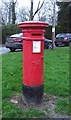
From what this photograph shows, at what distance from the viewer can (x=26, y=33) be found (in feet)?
11.3

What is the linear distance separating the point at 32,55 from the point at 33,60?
0.29 feet

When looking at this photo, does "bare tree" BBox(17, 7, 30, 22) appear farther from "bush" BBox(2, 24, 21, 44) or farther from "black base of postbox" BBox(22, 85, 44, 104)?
"black base of postbox" BBox(22, 85, 44, 104)

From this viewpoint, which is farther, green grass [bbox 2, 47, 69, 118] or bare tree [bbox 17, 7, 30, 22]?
bare tree [bbox 17, 7, 30, 22]

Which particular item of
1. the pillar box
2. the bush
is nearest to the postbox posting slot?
the pillar box

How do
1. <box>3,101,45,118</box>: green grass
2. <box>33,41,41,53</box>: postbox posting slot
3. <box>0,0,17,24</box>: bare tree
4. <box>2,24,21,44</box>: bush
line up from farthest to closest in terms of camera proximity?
1. <box>0,0,17,24</box>: bare tree
2. <box>2,24,21,44</box>: bush
3. <box>33,41,41,53</box>: postbox posting slot
4. <box>3,101,45,118</box>: green grass

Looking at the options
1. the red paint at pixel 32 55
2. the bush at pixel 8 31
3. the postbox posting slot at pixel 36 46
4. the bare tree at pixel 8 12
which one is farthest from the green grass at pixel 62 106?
the bare tree at pixel 8 12

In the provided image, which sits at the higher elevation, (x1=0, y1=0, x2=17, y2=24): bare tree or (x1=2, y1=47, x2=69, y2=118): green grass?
(x1=0, y1=0, x2=17, y2=24): bare tree

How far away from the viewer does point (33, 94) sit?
351 centimetres

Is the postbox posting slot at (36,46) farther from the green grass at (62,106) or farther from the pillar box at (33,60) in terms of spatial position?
the green grass at (62,106)

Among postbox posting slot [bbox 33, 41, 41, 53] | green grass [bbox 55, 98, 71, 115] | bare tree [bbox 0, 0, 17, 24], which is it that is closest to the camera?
green grass [bbox 55, 98, 71, 115]

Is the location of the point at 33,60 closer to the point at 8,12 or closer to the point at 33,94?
the point at 33,94

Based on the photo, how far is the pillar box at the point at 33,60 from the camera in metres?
3.39

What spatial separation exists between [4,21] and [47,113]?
1361 inches

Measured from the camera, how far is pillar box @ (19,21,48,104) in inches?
133
